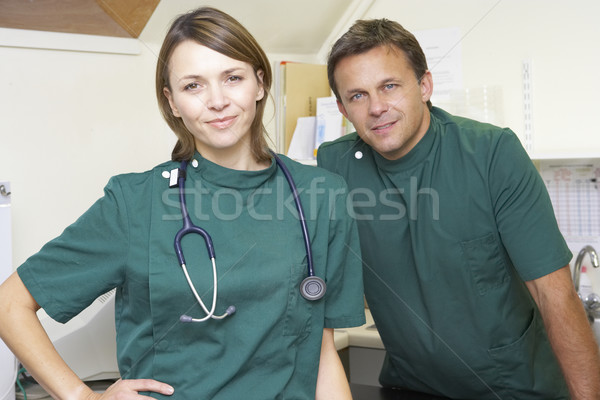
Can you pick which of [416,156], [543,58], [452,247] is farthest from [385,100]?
[543,58]

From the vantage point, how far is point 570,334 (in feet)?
3.87

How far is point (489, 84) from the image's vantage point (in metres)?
2.04

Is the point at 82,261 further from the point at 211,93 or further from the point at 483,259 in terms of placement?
the point at 483,259

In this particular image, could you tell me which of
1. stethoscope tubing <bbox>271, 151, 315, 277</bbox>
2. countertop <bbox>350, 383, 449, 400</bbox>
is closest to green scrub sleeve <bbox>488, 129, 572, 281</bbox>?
countertop <bbox>350, 383, 449, 400</bbox>

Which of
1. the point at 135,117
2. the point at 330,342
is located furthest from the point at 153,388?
the point at 135,117

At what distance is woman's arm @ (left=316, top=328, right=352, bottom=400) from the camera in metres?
1.06

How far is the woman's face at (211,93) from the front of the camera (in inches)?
39.8

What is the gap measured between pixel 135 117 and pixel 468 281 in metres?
1.23

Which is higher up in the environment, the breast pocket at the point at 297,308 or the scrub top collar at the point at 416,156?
the scrub top collar at the point at 416,156

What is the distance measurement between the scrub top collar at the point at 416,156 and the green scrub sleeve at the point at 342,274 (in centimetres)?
30

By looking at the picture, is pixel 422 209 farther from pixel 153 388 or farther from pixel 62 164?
pixel 62 164

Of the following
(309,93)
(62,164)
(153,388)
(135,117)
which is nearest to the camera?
(153,388)

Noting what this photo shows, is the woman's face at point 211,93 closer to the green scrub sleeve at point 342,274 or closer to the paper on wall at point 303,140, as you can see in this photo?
the green scrub sleeve at point 342,274

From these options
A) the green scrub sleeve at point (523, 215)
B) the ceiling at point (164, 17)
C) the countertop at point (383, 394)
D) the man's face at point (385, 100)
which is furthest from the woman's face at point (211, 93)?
the ceiling at point (164, 17)
